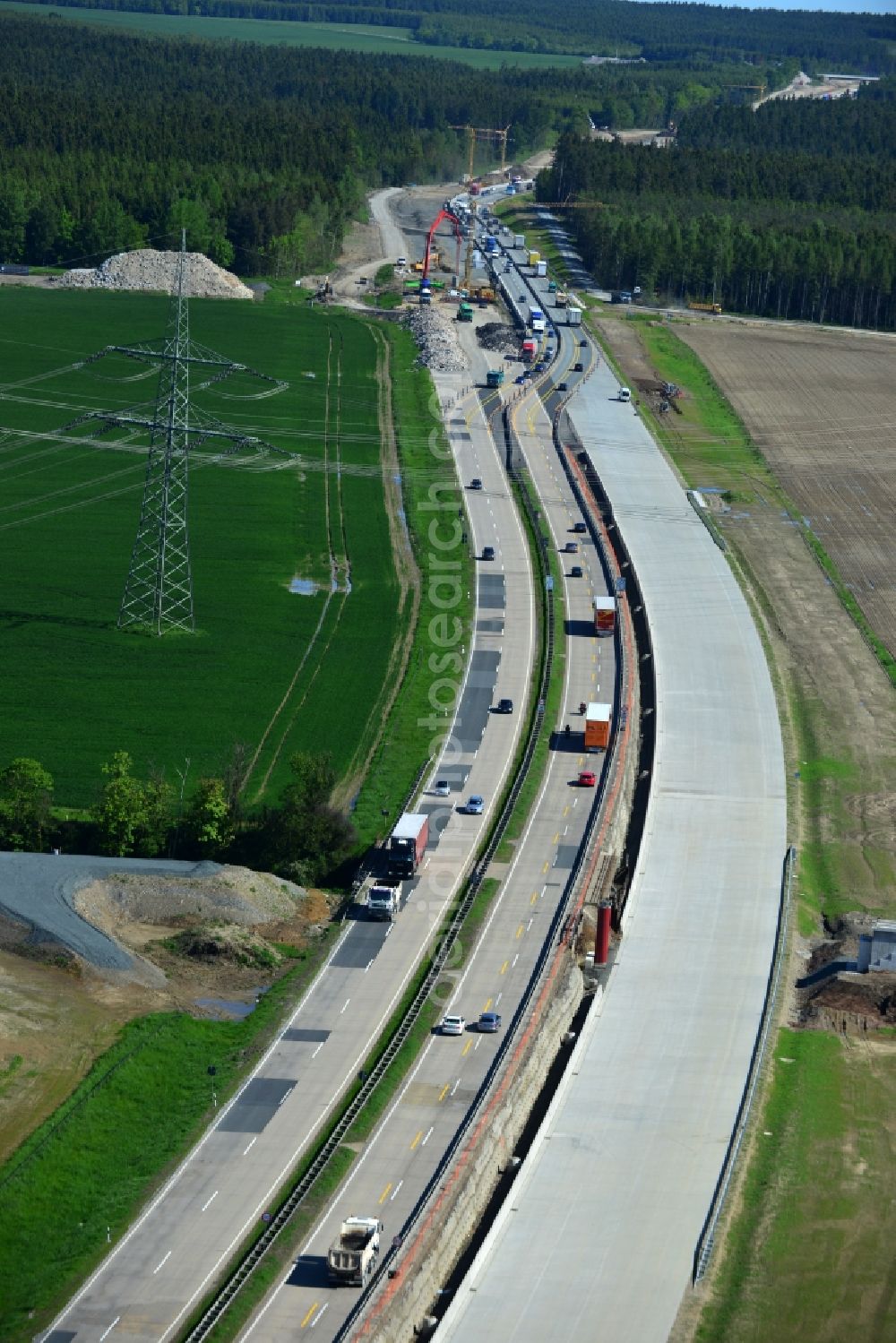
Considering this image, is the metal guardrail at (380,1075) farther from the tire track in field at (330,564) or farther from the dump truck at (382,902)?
the tire track in field at (330,564)

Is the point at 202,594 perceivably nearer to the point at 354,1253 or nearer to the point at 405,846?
the point at 405,846

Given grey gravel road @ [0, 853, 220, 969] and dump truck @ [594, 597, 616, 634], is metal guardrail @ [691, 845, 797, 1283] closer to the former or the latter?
grey gravel road @ [0, 853, 220, 969]

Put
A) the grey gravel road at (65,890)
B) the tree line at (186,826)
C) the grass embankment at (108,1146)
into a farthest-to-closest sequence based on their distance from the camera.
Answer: the tree line at (186,826) → the grey gravel road at (65,890) → the grass embankment at (108,1146)

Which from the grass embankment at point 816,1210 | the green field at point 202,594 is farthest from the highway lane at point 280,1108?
the grass embankment at point 816,1210

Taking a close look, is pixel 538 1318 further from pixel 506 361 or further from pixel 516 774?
pixel 506 361

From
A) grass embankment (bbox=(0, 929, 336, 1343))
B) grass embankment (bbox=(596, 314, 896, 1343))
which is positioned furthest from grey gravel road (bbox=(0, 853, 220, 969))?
grass embankment (bbox=(596, 314, 896, 1343))

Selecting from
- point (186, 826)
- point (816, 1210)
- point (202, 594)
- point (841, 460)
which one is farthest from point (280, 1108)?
point (841, 460)
